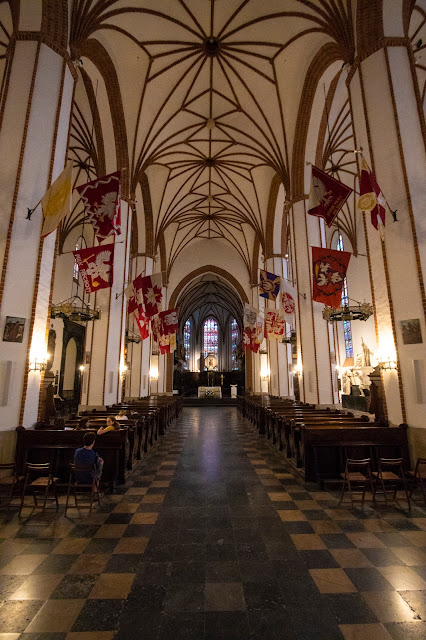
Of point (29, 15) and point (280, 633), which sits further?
point (29, 15)

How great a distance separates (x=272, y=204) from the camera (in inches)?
842

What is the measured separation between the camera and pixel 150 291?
13.5 metres

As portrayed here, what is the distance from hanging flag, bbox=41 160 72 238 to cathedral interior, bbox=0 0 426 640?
6cm

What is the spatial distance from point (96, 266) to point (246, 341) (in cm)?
1201

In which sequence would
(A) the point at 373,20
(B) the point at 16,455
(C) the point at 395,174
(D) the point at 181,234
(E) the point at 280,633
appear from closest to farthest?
1. (E) the point at 280,633
2. (B) the point at 16,455
3. (C) the point at 395,174
4. (A) the point at 373,20
5. (D) the point at 181,234

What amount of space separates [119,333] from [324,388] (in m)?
8.42

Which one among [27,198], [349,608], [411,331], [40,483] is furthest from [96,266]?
[349,608]

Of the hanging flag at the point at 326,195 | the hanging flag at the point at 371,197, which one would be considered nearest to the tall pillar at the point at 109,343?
the hanging flag at the point at 326,195

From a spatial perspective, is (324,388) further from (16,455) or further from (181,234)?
(181,234)

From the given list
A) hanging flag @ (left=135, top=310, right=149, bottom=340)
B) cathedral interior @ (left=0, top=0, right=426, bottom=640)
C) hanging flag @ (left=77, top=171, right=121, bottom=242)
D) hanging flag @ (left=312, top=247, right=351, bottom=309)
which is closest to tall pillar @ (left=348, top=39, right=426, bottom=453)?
cathedral interior @ (left=0, top=0, right=426, bottom=640)

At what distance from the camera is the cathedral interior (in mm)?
3523

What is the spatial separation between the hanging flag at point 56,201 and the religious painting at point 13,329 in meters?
1.97

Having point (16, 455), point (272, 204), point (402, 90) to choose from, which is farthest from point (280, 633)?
point (272, 204)

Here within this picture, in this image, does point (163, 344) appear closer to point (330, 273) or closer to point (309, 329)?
point (309, 329)
